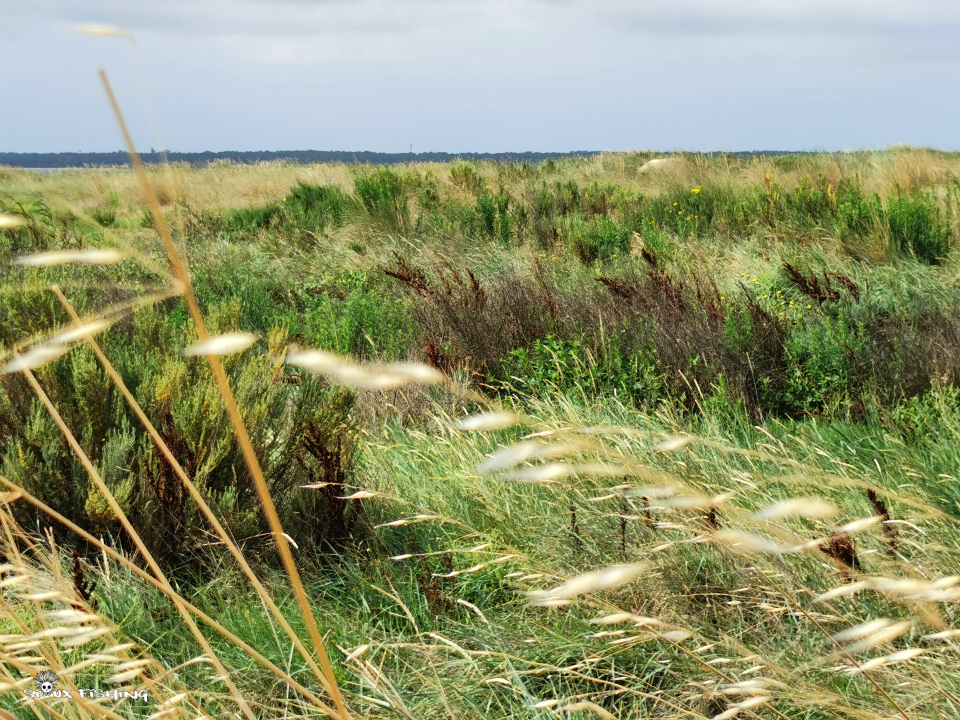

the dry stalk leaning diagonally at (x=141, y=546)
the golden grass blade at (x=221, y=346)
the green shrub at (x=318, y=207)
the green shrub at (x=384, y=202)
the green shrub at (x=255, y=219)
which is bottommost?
the green shrub at (x=255, y=219)

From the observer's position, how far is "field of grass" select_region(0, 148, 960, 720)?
1.18 m

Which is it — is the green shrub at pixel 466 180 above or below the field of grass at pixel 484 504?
below

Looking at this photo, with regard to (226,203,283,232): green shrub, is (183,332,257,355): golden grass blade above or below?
above

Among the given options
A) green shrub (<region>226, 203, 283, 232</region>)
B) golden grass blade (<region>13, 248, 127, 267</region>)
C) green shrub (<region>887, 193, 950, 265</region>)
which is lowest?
green shrub (<region>226, 203, 283, 232</region>)

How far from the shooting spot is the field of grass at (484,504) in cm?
118

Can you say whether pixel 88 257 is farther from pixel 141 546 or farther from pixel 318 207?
pixel 318 207

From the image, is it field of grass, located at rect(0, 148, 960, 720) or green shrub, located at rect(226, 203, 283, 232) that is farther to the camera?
green shrub, located at rect(226, 203, 283, 232)

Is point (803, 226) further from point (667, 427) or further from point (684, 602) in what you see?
point (684, 602)

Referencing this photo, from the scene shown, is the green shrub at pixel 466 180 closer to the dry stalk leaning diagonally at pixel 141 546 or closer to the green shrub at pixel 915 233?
the green shrub at pixel 915 233

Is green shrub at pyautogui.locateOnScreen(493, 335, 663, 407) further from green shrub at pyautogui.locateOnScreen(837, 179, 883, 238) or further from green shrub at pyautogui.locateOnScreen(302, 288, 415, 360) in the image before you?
green shrub at pyautogui.locateOnScreen(837, 179, 883, 238)

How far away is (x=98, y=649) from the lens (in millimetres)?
2205

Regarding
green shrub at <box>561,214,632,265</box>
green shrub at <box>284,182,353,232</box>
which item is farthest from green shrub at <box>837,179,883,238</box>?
green shrub at <box>284,182,353,232</box>

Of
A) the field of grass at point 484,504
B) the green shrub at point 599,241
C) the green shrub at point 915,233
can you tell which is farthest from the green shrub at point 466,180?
the field of grass at point 484,504

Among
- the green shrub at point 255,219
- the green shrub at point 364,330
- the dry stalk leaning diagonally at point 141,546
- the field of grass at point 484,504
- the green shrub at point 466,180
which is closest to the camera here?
the dry stalk leaning diagonally at point 141,546
